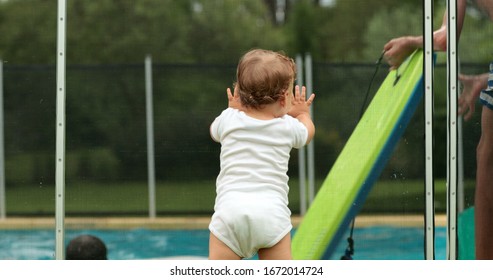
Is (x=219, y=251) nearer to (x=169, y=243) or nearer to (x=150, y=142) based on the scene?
(x=169, y=243)

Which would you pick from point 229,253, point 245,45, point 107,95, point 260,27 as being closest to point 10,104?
point 107,95

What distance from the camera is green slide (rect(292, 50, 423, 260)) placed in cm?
328

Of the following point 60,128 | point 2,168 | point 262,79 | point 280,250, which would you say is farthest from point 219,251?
point 2,168

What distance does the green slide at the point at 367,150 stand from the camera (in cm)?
328

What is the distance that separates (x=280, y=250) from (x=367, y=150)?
4.59 feet

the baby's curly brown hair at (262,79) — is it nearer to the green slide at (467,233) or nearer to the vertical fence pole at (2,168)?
the green slide at (467,233)

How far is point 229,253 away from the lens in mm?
2111

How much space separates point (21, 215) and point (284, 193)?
3819 mm

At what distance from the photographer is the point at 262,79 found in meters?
2.12

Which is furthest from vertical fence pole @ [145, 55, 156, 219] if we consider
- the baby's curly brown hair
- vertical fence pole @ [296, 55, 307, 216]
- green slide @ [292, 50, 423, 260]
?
the baby's curly brown hair

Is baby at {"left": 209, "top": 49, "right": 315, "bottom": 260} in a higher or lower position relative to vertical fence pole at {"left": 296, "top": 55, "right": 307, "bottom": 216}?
higher

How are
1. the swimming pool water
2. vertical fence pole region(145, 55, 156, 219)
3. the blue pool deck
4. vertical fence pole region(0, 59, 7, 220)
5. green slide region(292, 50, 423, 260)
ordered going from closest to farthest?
green slide region(292, 50, 423, 260), the swimming pool water, the blue pool deck, vertical fence pole region(145, 55, 156, 219), vertical fence pole region(0, 59, 7, 220)

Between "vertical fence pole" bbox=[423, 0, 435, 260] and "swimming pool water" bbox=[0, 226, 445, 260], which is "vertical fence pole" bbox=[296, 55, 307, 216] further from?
"vertical fence pole" bbox=[423, 0, 435, 260]

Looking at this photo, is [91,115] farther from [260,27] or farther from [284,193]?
[284,193]
